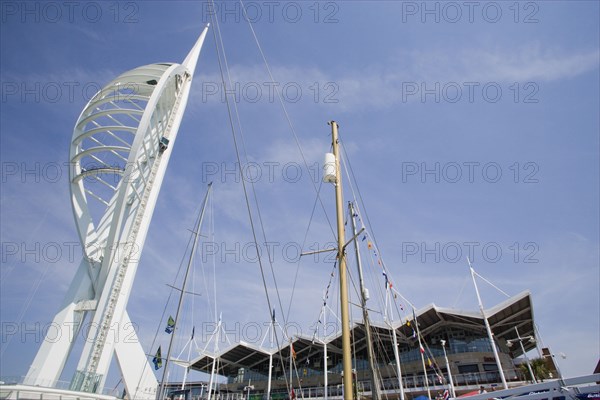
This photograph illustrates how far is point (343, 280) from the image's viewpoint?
661 cm

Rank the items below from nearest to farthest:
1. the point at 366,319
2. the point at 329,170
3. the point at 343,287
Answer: the point at 343,287
the point at 329,170
the point at 366,319

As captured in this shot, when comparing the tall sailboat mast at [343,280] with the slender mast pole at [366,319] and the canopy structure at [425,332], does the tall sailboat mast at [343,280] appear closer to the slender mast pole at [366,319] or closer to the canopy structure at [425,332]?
the slender mast pole at [366,319]

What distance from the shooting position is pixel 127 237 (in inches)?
870

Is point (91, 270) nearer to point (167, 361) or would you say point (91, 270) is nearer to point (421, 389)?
point (167, 361)

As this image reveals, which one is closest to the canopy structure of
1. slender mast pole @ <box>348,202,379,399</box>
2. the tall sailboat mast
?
slender mast pole @ <box>348,202,379,399</box>

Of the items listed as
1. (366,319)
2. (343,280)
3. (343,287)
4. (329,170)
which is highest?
(329,170)

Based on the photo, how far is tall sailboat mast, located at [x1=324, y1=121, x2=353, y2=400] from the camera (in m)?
5.85

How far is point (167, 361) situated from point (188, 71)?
24105 millimetres

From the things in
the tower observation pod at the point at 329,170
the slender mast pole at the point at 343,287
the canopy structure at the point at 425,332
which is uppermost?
the canopy structure at the point at 425,332

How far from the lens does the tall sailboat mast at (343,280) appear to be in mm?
5845

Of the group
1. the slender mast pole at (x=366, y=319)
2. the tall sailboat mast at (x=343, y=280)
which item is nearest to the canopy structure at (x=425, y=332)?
the slender mast pole at (x=366, y=319)

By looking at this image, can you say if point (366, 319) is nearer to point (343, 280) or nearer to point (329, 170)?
point (343, 280)

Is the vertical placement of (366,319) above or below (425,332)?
below

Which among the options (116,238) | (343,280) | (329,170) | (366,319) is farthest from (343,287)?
(116,238)
